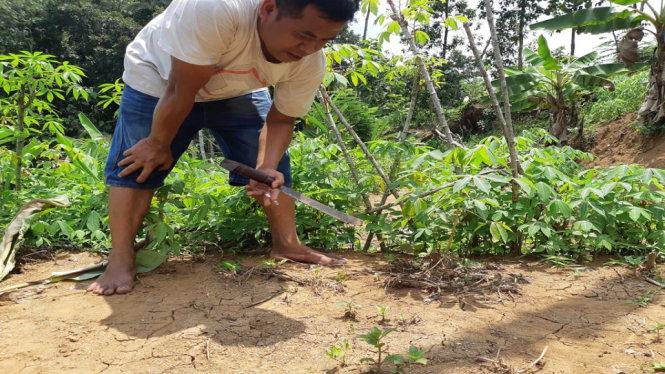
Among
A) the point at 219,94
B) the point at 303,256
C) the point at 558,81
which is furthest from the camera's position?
the point at 558,81

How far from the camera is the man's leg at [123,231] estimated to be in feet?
6.05

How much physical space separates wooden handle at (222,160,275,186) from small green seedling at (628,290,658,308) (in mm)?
1477

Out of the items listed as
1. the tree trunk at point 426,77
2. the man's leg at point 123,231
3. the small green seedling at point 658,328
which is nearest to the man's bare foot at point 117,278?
the man's leg at point 123,231

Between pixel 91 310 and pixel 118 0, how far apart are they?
25511 millimetres

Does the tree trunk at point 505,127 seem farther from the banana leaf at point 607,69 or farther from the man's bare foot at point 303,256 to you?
the banana leaf at point 607,69

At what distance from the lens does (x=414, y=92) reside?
2.89 meters

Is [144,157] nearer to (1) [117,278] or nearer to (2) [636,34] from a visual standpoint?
(1) [117,278]

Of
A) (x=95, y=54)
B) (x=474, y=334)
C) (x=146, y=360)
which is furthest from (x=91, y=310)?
(x=95, y=54)

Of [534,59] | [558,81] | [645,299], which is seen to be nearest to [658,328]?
[645,299]

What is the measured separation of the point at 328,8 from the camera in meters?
1.44

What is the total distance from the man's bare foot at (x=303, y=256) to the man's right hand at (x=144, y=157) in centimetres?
75

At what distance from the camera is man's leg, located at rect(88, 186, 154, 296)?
6.05 ft

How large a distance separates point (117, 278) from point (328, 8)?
1356mm

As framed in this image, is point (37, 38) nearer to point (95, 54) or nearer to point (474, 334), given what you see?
point (95, 54)
